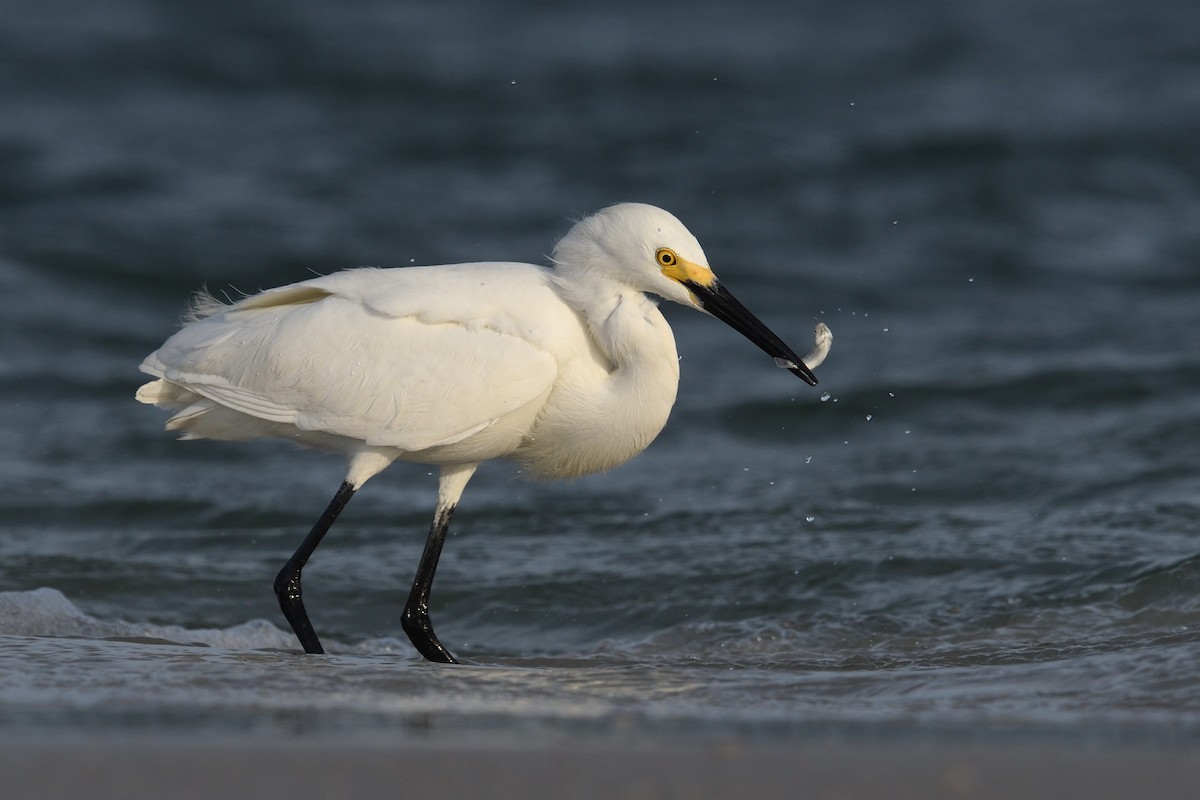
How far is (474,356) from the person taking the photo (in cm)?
592

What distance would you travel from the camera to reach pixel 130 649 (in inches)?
223

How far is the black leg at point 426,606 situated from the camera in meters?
6.48

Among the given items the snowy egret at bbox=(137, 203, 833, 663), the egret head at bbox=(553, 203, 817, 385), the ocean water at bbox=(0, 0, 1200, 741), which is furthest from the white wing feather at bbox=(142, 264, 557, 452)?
the ocean water at bbox=(0, 0, 1200, 741)

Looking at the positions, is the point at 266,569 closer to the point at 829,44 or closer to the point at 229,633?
the point at 229,633

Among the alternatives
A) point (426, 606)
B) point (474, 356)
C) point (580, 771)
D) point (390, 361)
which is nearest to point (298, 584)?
point (426, 606)

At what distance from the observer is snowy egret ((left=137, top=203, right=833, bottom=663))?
596 cm

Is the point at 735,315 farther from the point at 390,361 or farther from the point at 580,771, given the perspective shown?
the point at 580,771

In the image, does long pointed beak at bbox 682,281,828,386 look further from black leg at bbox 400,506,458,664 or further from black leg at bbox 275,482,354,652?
black leg at bbox 275,482,354,652

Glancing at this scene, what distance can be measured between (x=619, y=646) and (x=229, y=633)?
1951 mm

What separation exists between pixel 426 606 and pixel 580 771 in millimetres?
Result: 3058

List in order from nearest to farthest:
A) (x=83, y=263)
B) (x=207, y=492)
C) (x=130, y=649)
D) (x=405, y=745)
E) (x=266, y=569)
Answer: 1. (x=405, y=745)
2. (x=130, y=649)
3. (x=266, y=569)
4. (x=207, y=492)
5. (x=83, y=263)

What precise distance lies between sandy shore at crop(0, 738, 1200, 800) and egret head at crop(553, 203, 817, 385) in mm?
2427

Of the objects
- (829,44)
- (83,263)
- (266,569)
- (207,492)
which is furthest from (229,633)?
(829,44)

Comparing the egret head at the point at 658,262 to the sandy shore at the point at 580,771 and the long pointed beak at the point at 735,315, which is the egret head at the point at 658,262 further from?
the sandy shore at the point at 580,771
